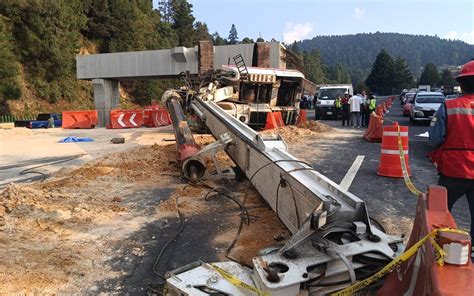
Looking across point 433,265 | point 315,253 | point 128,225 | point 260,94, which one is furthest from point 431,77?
point 433,265

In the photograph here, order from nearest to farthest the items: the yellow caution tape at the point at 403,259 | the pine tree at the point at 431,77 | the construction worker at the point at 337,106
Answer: the yellow caution tape at the point at 403,259
the construction worker at the point at 337,106
the pine tree at the point at 431,77

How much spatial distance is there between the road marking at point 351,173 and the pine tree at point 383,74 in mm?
102534

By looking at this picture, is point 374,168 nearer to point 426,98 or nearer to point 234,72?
point 234,72

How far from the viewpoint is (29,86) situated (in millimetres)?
39844

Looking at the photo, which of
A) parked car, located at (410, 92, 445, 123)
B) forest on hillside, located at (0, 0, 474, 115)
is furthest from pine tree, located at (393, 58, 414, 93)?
parked car, located at (410, 92, 445, 123)

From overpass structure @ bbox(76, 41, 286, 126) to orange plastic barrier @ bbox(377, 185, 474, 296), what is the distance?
81.1ft

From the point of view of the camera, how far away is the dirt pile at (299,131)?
45.2 ft

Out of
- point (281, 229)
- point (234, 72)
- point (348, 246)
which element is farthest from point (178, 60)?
point (348, 246)

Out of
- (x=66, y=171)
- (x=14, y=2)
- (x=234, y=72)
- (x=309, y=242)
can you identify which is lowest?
(x=66, y=171)

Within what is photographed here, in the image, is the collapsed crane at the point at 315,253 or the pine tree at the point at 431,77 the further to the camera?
the pine tree at the point at 431,77

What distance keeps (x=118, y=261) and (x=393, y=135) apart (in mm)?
5912

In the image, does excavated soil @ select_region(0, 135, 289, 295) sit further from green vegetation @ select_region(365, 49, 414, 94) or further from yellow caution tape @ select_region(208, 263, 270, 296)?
green vegetation @ select_region(365, 49, 414, 94)

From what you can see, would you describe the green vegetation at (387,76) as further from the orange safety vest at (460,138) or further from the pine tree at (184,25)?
the orange safety vest at (460,138)

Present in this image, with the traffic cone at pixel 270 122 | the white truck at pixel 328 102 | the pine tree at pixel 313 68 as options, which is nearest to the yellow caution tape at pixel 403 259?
the traffic cone at pixel 270 122
